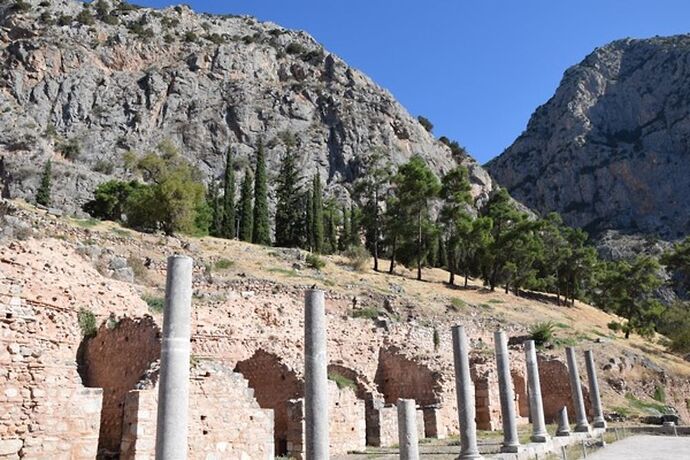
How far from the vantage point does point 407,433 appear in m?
12.8

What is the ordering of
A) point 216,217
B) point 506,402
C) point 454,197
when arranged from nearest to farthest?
1. point 506,402
2. point 454,197
3. point 216,217

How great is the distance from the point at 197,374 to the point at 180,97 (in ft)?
310

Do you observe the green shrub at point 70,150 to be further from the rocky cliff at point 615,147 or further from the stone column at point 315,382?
the rocky cliff at point 615,147

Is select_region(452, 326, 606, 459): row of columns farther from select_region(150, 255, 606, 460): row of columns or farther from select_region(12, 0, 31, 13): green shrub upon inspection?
select_region(12, 0, 31, 13): green shrub

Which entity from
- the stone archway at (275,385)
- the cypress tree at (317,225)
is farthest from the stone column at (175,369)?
the cypress tree at (317,225)

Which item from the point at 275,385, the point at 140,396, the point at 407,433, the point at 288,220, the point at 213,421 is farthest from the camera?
the point at 288,220

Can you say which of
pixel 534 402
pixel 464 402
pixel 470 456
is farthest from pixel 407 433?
pixel 534 402

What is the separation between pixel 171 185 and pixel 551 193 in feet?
356

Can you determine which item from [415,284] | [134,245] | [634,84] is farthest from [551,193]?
[134,245]

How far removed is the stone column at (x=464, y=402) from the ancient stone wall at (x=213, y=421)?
4509 millimetres

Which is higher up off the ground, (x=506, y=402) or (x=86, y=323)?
(x=86, y=323)

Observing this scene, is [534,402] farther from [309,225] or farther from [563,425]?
[309,225]

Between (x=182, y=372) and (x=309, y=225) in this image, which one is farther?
(x=309, y=225)

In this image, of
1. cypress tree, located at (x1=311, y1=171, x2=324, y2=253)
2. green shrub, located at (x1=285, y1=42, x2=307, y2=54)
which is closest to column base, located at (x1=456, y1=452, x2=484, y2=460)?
cypress tree, located at (x1=311, y1=171, x2=324, y2=253)
